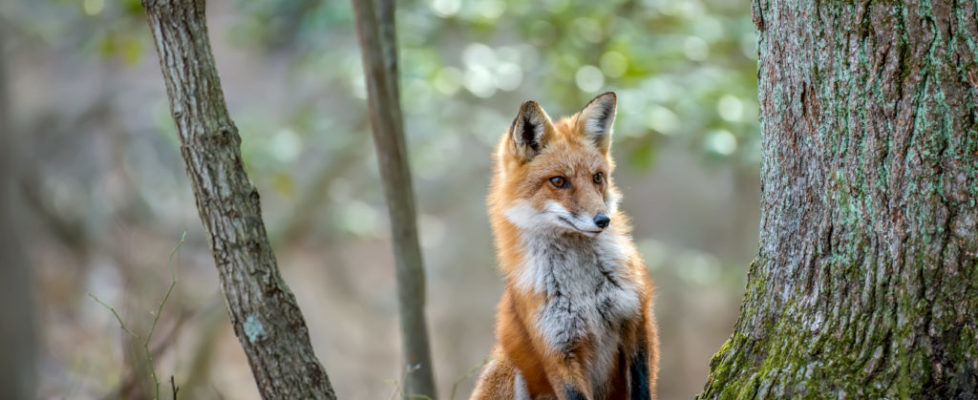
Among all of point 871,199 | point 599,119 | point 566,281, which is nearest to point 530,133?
point 599,119

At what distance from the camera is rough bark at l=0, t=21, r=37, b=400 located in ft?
13.9

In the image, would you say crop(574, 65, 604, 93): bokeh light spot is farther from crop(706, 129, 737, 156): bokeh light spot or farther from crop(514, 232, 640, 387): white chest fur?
crop(514, 232, 640, 387): white chest fur

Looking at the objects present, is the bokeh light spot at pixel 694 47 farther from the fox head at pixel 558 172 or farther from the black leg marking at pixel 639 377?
the black leg marking at pixel 639 377

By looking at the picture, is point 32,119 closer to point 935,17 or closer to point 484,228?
point 484,228

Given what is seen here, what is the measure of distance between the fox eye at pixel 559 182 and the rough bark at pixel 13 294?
9.55ft

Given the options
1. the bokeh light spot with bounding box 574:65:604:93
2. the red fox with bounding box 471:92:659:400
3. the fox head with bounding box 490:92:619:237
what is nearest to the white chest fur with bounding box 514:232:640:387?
the red fox with bounding box 471:92:659:400

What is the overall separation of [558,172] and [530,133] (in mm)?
283

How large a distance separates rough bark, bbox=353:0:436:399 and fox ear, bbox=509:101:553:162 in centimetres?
95

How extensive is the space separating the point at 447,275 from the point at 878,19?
33.6ft

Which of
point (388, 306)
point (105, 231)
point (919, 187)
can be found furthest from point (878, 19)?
point (105, 231)

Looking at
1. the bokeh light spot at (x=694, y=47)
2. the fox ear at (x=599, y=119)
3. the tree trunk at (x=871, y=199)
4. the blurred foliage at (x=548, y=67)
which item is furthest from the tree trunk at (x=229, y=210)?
the bokeh light spot at (x=694, y=47)

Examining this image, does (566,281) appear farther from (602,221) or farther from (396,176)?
(396,176)

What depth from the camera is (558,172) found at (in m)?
4.02

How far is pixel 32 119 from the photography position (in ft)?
55.7
